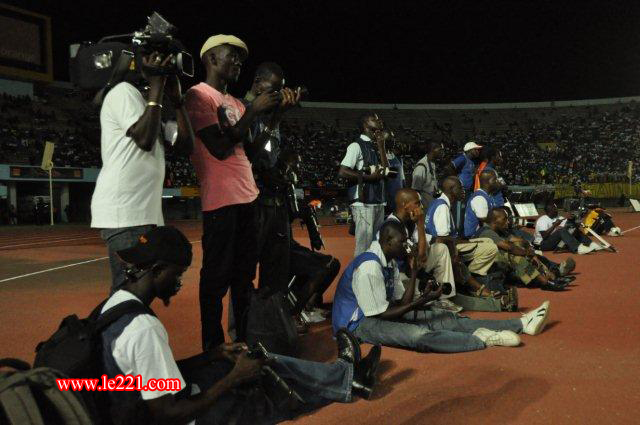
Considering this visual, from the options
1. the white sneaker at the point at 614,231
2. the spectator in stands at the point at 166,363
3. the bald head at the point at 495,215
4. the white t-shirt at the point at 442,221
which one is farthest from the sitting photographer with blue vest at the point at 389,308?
the white sneaker at the point at 614,231

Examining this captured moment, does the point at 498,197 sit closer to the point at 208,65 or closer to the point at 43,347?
the point at 208,65

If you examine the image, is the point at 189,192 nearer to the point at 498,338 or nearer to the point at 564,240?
the point at 564,240

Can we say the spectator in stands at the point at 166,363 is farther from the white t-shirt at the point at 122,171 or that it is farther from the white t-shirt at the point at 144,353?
the white t-shirt at the point at 122,171

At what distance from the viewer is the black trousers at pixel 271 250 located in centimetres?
418

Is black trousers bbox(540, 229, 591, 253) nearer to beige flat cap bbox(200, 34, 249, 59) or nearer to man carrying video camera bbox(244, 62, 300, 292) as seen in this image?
man carrying video camera bbox(244, 62, 300, 292)

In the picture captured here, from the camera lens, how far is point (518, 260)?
23.9 ft

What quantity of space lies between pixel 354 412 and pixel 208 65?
2.26 meters

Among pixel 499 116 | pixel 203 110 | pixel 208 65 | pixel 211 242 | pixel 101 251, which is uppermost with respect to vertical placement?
pixel 499 116

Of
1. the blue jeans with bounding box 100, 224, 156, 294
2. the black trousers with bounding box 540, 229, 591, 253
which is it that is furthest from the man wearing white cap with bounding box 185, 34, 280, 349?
the black trousers with bounding box 540, 229, 591, 253

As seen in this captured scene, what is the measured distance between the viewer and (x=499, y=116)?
170ft

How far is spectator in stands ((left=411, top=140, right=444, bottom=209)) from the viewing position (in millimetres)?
7816

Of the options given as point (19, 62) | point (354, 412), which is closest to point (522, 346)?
point (354, 412)

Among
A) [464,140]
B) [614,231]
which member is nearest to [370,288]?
[614,231]

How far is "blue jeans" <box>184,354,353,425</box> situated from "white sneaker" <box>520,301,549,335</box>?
199cm
